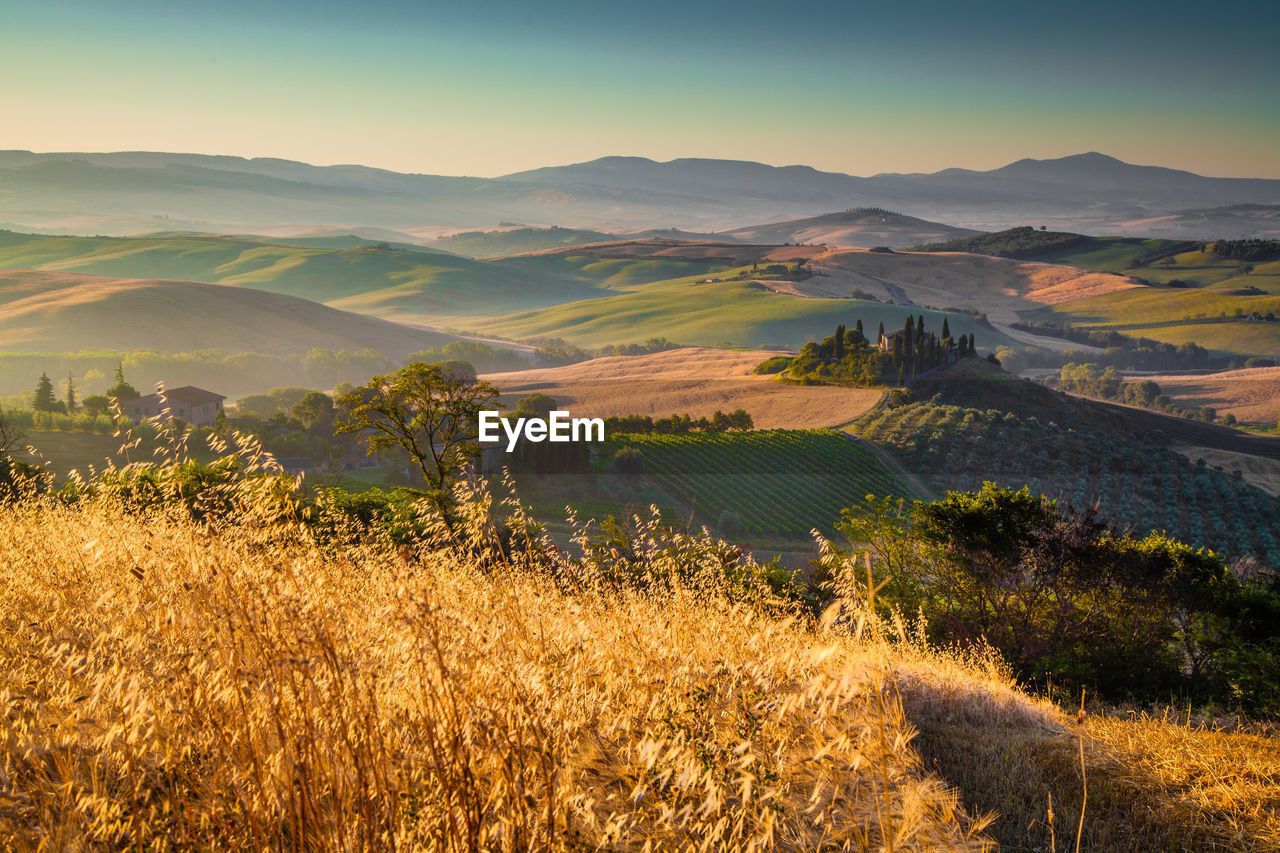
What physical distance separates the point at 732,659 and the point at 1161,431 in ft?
333

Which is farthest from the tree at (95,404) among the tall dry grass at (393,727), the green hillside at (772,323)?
the green hillside at (772,323)

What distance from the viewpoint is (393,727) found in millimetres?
3506

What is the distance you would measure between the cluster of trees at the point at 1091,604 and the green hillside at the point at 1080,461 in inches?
1560

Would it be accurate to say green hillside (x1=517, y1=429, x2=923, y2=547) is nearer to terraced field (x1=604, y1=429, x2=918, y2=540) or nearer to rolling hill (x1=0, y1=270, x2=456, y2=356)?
terraced field (x1=604, y1=429, x2=918, y2=540)

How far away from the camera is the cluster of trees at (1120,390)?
4577 inches

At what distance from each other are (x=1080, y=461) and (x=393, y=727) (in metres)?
79.0

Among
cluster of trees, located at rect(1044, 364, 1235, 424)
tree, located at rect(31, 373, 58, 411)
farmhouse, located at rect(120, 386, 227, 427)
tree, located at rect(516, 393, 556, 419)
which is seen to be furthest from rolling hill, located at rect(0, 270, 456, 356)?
cluster of trees, located at rect(1044, 364, 1235, 424)

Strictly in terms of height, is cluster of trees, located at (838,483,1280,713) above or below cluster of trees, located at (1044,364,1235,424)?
above

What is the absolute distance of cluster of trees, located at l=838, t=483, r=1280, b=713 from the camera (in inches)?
650

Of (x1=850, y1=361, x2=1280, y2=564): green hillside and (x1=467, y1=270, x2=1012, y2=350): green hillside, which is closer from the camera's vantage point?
(x1=850, y1=361, x2=1280, y2=564): green hillside

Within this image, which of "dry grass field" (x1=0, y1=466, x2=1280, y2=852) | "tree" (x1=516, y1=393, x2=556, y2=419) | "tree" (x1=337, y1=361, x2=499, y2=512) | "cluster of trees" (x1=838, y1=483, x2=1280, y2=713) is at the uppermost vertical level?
"dry grass field" (x1=0, y1=466, x2=1280, y2=852)

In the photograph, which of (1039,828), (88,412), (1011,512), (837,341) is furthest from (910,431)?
(88,412)

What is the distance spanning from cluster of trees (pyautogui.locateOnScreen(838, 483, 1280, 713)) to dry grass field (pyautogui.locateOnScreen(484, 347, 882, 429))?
56435 mm

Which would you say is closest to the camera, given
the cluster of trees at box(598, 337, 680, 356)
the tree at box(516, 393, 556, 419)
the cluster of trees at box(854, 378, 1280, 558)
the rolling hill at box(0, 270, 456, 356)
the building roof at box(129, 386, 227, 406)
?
the cluster of trees at box(854, 378, 1280, 558)
